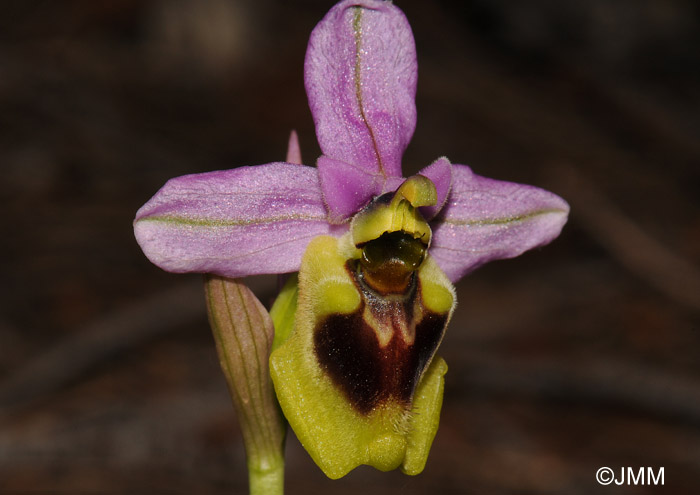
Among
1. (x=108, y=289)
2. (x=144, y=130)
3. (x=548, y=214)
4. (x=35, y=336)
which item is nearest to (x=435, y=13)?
(x=144, y=130)

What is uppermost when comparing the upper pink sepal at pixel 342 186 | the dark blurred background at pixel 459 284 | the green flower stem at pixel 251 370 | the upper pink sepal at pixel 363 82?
the upper pink sepal at pixel 363 82

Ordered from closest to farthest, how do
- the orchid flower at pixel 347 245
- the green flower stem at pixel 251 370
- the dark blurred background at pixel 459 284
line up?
the orchid flower at pixel 347 245, the green flower stem at pixel 251 370, the dark blurred background at pixel 459 284

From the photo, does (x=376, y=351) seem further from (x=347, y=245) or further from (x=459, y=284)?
(x=459, y=284)

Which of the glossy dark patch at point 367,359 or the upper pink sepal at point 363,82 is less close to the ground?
the upper pink sepal at point 363,82

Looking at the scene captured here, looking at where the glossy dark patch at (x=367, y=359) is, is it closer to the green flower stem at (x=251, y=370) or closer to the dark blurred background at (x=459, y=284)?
the green flower stem at (x=251, y=370)

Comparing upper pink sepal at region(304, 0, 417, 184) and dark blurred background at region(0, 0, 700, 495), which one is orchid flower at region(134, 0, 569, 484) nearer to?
upper pink sepal at region(304, 0, 417, 184)

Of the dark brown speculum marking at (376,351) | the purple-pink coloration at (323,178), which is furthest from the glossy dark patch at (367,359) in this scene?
the purple-pink coloration at (323,178)
